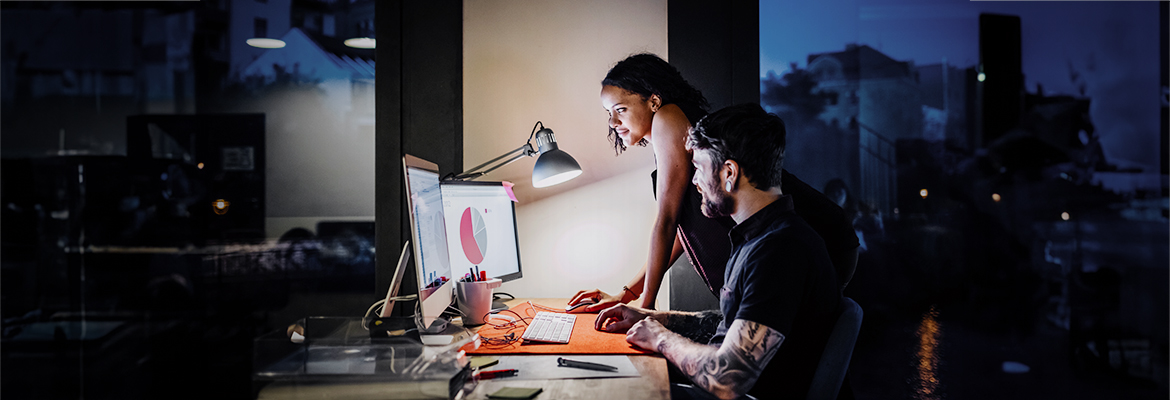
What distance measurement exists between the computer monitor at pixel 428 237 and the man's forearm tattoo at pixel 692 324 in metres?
0.64

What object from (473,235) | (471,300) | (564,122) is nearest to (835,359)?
(471,300)

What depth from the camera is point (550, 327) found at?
4.91 ft

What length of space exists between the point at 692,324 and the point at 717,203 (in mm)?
437

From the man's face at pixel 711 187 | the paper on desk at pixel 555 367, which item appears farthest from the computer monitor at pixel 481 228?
the man's face at pixel 711 187

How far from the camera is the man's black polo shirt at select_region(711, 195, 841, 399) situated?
1.00 metres

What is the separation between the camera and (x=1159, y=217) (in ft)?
6.73

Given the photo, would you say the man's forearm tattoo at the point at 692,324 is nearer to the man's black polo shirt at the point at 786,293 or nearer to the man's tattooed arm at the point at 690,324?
the man's tattooed arm at the point at 690,324

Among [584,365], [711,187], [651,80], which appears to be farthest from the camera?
[651,80]

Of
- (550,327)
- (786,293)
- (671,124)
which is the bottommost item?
(550,327)

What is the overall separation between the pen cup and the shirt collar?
0.80 meters

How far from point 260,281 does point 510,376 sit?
180 inches

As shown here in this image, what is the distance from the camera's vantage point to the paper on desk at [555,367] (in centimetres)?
105

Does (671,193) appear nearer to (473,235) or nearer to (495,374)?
(473,235)

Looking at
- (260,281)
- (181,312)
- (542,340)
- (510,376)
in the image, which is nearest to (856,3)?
(542,340)
